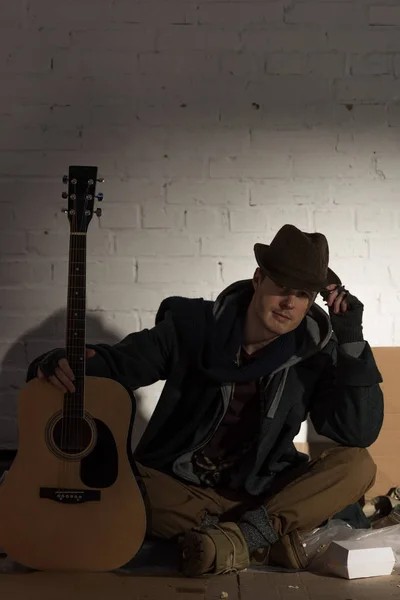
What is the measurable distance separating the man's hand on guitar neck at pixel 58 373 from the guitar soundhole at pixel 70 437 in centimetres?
9

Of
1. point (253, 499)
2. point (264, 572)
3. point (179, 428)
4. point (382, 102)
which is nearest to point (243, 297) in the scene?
point (179, 428)

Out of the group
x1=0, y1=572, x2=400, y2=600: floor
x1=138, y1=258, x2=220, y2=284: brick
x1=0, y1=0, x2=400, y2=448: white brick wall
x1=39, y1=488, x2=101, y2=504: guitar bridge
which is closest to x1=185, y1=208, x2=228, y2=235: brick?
x1=0, y1=0, x2=400, y2=448: white brick wall

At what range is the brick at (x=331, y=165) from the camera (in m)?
2.99

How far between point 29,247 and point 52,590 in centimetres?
135

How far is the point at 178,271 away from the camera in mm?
3006

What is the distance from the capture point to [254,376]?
2.42 metres

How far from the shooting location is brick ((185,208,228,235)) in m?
2.99

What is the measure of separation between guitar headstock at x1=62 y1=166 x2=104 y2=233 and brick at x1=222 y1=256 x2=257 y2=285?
783 mm

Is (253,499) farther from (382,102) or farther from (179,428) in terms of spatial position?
(382,102)

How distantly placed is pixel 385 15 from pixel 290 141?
580 mm

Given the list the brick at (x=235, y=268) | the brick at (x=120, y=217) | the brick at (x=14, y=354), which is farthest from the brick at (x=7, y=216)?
the brick at (x=235, y=268)

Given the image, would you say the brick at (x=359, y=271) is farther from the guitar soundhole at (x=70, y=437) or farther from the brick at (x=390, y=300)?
the guitar soundhole at (x=70, y=437)

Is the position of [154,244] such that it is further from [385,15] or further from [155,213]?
[385,15]

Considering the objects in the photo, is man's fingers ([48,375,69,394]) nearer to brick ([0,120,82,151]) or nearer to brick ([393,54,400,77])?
brick ([0,120,82,151])
